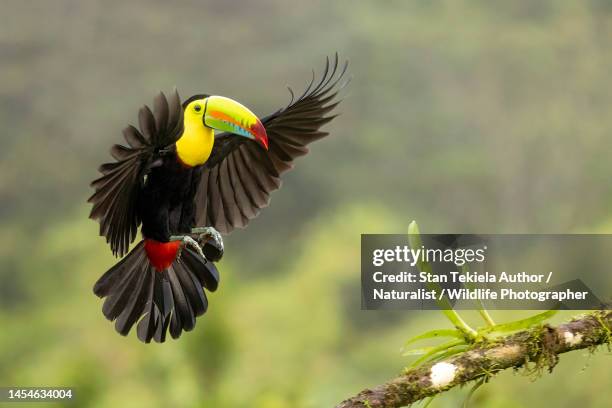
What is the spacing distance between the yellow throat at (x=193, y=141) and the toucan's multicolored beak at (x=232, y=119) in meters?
0.03

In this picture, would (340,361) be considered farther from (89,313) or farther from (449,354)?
(449,354)

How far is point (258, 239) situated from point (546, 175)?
211 cm

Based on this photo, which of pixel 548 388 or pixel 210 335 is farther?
pixel 548 388

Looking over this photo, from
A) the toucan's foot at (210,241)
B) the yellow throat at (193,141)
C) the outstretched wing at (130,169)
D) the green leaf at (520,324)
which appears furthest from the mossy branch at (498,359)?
the yellow throat at (193,141)

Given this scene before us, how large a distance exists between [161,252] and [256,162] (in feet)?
1.27

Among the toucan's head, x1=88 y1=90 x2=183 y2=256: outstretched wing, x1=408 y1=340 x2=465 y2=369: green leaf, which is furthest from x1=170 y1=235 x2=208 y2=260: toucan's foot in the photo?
x1=408 y1=340 x2=465 y2=369: green leaf

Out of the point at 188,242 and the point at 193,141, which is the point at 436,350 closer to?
the point at 188,242

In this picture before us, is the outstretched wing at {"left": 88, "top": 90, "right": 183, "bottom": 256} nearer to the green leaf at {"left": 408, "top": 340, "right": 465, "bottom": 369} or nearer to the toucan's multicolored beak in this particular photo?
the toucan's multicolored beak

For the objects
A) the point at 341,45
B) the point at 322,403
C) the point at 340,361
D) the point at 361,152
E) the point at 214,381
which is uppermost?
the point at 341,45

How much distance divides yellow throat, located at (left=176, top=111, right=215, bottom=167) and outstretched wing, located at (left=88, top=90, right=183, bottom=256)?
0.07 metres

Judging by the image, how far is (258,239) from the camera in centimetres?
602

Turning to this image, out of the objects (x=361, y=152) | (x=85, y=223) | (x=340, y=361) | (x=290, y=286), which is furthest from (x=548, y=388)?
(x=85, y=223)

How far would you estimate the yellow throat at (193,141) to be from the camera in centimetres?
207

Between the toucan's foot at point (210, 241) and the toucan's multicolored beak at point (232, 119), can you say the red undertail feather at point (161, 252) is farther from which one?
the toucan's multicolored beak at point (232, 119)
